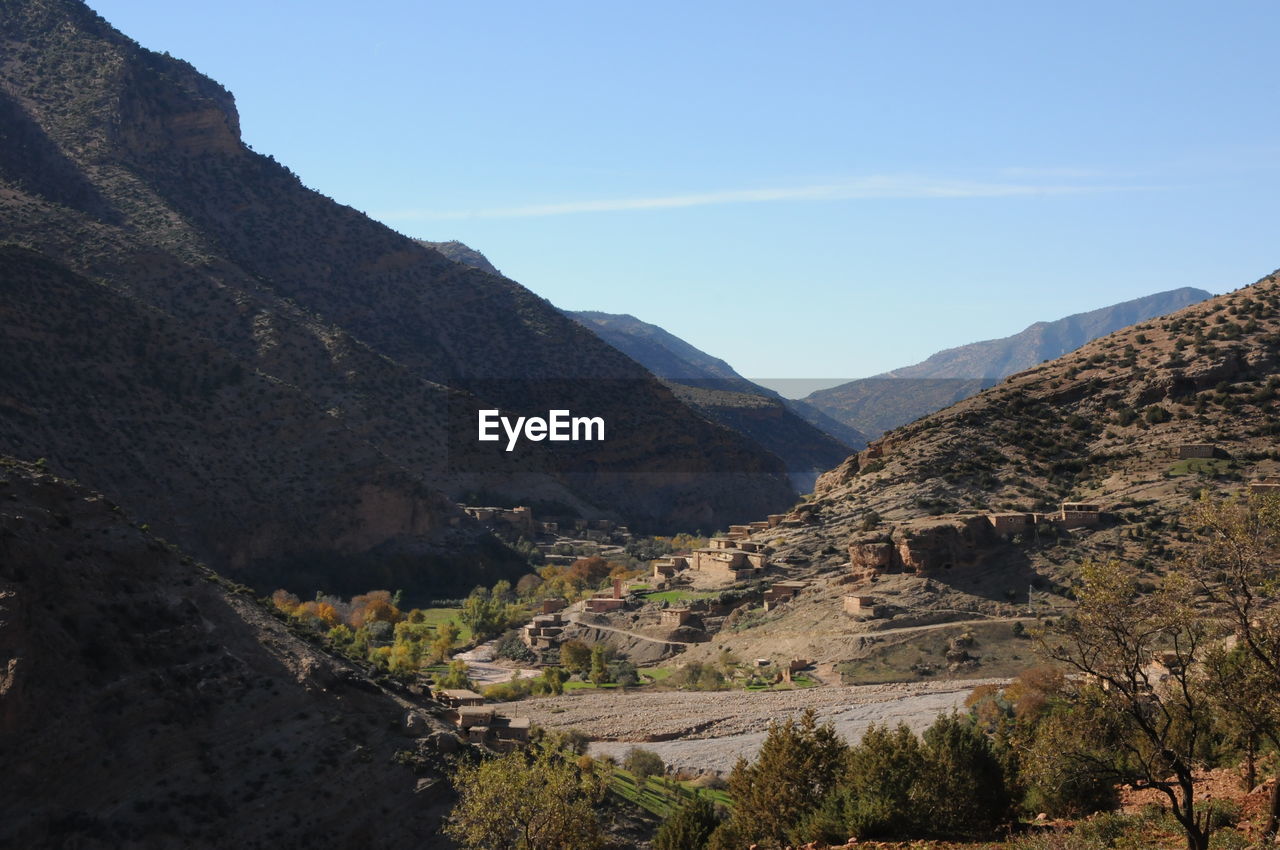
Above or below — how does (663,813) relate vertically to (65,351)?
below

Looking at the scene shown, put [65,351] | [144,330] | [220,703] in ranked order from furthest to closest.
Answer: [144,330] < [65,351] < [220,703]

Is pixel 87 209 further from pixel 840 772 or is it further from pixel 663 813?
pixel 840 772

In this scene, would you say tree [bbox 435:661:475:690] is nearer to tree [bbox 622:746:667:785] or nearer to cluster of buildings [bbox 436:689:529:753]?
tree [bbox 622:746:667:785]

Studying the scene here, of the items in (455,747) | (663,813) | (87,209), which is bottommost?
(663,813)

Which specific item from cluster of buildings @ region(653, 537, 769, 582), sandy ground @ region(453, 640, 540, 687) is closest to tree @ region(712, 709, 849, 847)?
sandy ground @ region(453, 640, 540, 687)

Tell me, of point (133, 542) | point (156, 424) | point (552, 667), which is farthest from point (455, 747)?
point (156, 424)

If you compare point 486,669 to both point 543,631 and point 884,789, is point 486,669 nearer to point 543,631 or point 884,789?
point 543,631

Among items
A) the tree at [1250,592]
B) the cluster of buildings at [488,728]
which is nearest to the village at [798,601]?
the cluster of buildings at [488,728]
